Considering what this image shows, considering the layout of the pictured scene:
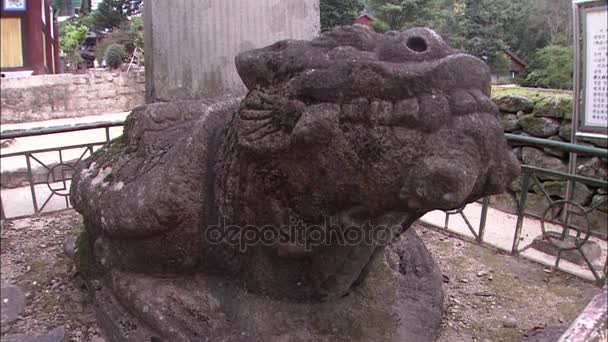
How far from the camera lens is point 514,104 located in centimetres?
595

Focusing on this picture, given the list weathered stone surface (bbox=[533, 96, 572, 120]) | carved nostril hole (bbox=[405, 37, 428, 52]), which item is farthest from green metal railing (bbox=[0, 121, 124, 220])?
weathered stone surface (bbox=[533, 96, 572, 120])

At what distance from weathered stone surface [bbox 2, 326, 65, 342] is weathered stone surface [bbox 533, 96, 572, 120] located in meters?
4.90

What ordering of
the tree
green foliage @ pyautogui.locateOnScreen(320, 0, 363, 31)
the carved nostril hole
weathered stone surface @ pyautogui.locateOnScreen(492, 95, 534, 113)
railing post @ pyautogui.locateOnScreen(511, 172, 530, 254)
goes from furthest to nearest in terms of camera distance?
the tree < green foliage @ pyautogui.locateOnScreen(320, 0, 363, 31) < weathered stone surface @ pyautogui.locateOnScreen(492, 95, 534, 113) < railing post @ pyautogui.locateOnScreen(511, 172, 530, 254) < the carved nostril hole

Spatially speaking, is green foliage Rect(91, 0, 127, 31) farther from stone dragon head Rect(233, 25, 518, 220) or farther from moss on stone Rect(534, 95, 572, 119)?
stone dragon head Rect(233, 25, 518, 220)

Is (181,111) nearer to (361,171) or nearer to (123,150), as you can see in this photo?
(123,150)

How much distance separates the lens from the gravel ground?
7.04 feet

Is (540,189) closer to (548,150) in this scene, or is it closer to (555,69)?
(548,150)

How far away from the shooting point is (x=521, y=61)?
12766 millimetres

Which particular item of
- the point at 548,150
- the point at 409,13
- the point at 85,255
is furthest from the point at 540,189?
the point at 409,13

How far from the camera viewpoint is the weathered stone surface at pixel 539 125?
213 inches

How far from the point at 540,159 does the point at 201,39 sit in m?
2.51

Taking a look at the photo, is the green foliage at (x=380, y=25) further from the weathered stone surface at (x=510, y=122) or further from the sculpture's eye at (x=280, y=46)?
the sculpture's eye at (x=280, y=46)

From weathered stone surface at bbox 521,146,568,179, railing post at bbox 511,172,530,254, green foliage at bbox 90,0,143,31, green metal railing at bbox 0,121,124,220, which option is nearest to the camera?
green metal railing at bbox 0,121,124,220

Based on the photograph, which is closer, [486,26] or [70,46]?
[70,46]
